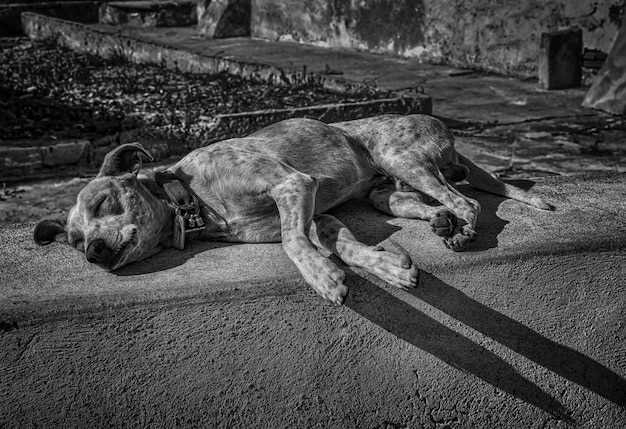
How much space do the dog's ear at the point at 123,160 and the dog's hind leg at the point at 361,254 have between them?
0.91 metres

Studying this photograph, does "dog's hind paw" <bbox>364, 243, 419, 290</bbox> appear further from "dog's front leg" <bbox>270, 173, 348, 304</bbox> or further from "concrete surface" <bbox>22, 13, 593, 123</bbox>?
"concrete surface" <bbox>22, 13, 593, 123</bbox>

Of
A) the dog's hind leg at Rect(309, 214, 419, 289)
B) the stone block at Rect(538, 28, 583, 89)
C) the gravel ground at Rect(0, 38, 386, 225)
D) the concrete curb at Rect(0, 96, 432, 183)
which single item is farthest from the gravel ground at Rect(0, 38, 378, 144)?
the dog's hind leg at Rect(309, 214, 419, 289)

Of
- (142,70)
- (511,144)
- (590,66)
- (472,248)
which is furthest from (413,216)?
(142,70)

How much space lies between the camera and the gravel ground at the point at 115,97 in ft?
26.7

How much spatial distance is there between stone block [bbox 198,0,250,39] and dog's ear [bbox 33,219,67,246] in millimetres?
11860

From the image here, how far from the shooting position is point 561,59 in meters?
9.02

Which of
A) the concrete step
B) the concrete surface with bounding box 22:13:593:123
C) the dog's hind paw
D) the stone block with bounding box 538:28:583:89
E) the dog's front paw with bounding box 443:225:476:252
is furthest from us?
the concrete step

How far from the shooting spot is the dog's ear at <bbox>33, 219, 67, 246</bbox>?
3.59 metres

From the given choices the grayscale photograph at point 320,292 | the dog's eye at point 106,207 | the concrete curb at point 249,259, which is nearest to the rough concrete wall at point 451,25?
the grayscale photograph at point 320,292

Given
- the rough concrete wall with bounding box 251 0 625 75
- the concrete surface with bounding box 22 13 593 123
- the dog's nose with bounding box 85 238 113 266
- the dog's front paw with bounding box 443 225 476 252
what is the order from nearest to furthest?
the dog's nose with bounding box 85 238 113 266 → the dog's front paw with bounding box 443 225 476 252 → the concrete surface with bounding box 22 13 593 123 → the rough concrete wall with bounding box 251 0 625 75

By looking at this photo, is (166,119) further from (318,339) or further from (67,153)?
(318,339)

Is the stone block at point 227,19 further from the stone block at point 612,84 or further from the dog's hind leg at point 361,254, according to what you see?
the dog's hind leg at point 361,254

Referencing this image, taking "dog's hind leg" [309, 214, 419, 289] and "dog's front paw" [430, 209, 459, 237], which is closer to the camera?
"dog's hind leg" [309, 214, 419, 289]

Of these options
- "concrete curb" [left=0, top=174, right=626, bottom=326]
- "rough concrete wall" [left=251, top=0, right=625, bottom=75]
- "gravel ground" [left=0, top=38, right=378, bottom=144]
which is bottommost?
"gravel ground" [left=0, top=38, right=378, bottom=144]
